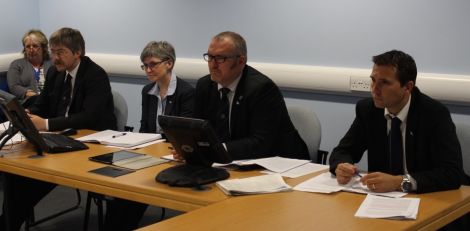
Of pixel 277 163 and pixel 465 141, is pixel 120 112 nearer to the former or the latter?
pixel 277 163

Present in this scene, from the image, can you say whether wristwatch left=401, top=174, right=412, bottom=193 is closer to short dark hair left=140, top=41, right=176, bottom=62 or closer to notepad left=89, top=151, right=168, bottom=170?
notepad left=89, top=151, right=168, bottom=170

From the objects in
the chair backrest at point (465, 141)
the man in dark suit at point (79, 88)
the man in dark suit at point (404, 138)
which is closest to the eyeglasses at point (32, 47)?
the man in dark suit at point (79, 88)

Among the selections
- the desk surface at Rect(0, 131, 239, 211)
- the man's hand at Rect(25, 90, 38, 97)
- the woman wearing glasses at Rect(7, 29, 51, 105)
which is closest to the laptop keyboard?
the desk surface at Rect(0, 131, 239, 211)

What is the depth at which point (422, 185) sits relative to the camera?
8.53ft

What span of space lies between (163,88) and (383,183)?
6.23 ft

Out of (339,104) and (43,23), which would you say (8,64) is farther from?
(339,104)

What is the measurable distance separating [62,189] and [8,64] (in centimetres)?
146

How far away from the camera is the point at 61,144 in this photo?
11.3ft

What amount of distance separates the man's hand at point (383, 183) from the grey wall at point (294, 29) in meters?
1.62

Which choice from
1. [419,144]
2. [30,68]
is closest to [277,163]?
[419,144]

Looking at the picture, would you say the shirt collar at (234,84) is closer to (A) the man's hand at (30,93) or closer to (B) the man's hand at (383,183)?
(B) the man's hand at (383,183)

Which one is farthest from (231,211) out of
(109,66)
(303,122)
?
(109,66)

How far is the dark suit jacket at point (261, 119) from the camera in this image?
3371 millimetres

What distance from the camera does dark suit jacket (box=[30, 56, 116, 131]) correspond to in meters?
4.05
